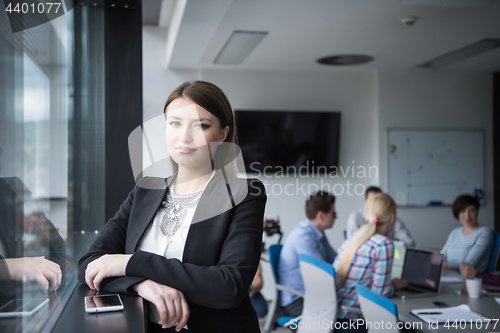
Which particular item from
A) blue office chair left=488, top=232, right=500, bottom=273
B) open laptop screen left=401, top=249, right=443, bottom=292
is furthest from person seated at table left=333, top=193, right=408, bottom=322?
blue office chair left=488, top=232, right=500, bottom=273

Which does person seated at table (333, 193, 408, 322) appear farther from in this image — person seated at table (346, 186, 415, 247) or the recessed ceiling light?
the recessed ceiling light

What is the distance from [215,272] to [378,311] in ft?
4.05

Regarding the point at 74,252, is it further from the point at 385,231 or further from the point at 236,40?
the point at 236,40

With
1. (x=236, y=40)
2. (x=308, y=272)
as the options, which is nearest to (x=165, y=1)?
(x=236, y=40)

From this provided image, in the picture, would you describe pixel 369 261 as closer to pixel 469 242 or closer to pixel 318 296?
pixel 318 296

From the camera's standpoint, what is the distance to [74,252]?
1.45m

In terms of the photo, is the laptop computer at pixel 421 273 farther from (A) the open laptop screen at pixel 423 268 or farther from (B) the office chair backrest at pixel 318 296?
(B) the office chair backrest at pixel 318 296

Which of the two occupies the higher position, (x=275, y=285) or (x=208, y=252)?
(x=208, y=252)

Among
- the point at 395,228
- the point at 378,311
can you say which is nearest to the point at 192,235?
the point at 378,311

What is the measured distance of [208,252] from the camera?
1027 mm

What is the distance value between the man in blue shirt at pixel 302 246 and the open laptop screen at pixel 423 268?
621 mm

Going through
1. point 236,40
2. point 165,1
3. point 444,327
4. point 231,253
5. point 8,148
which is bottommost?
point 444,327

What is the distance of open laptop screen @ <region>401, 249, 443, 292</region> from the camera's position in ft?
8.58

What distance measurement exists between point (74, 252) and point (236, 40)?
2923mm
